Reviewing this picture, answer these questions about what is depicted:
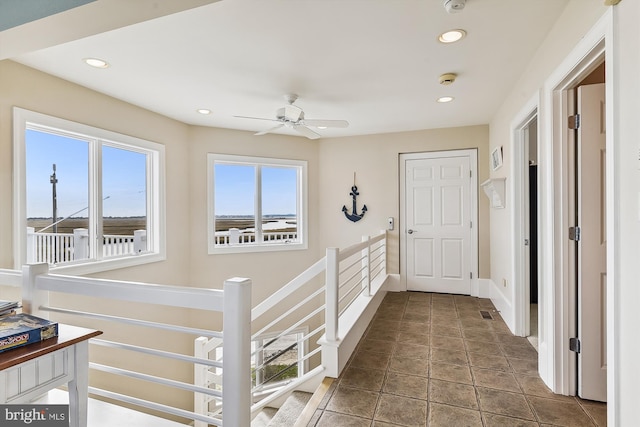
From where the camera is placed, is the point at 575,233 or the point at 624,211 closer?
the point at 624,211

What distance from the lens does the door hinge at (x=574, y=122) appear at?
196 cm

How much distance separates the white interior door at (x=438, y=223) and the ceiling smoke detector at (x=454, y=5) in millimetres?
3037

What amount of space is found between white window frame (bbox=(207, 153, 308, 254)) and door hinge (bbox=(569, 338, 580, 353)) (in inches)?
145

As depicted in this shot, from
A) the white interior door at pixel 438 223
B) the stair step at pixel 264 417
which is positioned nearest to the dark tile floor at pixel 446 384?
the white interior door at pixel 438 223

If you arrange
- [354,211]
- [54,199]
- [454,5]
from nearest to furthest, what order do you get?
[454,5] < [54,199] < [354,211]

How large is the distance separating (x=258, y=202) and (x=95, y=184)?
7.15 feet

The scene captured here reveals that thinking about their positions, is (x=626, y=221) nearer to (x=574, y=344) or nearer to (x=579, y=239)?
(x=579, y=239)

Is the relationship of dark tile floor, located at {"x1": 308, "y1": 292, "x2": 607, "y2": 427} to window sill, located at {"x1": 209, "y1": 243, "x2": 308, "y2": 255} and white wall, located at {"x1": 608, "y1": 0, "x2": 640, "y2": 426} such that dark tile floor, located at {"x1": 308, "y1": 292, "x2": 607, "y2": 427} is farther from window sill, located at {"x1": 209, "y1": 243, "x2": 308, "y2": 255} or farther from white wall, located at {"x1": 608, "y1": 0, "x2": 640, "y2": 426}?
window sill, located at {"x1": 209, "y1": 243, "x2": 308, "y2": 255}

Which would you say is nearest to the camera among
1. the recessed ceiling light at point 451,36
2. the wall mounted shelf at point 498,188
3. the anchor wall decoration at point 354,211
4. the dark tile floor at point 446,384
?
the dark tile floor at point 446,384

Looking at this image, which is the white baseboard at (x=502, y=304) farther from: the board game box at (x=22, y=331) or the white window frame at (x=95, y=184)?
the white window frame at (x=95, y=184)

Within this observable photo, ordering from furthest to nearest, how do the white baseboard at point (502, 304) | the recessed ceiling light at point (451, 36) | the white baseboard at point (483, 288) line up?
the white baseboard at point (483, 288), the white baseboard at point (502, 304), the recessed ceiling light at point (451, 36)

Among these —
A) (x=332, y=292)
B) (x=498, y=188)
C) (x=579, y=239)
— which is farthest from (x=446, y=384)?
(x=498, y=188)

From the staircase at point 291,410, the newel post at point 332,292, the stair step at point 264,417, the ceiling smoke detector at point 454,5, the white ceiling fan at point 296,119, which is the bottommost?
the stair step at point 264,417

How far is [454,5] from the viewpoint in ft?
5.80
